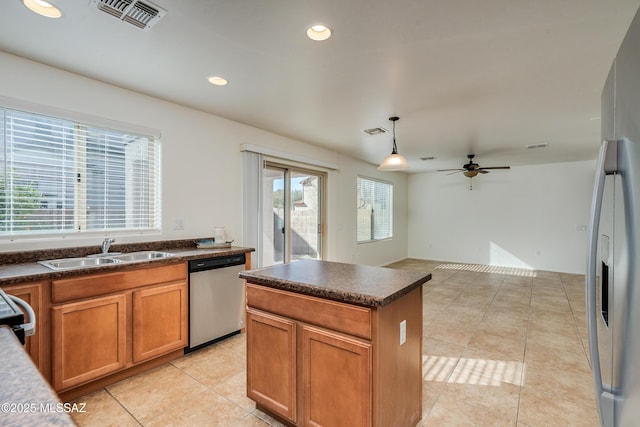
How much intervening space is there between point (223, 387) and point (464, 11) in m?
3.05

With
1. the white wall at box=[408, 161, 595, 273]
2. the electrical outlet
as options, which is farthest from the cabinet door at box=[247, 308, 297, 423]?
the white wall at box=[408, 161, 595, 273]

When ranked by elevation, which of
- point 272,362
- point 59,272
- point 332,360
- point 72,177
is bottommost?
point 272,362

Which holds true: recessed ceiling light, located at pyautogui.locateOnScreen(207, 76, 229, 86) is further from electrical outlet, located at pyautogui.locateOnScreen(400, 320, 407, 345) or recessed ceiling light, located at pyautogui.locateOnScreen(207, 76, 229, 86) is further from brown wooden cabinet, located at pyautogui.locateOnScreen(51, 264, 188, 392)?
electrical outlet, located at pyautogui.locateOnScreen(400, 320, 407, 345)

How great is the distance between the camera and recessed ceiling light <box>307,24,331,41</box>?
1.97m

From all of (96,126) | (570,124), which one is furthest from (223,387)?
(570,124)

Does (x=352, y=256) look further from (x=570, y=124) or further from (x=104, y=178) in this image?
(x=104, y=178)

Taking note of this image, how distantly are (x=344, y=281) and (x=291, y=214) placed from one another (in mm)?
3192

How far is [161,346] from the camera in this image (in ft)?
8.59

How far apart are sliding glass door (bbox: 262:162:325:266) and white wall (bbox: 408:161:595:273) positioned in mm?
4264

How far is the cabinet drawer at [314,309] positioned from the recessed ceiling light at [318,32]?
1.69 meters

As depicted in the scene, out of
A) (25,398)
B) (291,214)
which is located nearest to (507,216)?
(291,214)

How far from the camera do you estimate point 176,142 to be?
3.34 metres

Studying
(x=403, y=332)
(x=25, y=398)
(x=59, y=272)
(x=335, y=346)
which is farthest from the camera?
(x=59, y=272)

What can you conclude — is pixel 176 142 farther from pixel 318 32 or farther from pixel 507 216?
pixel 507 216
